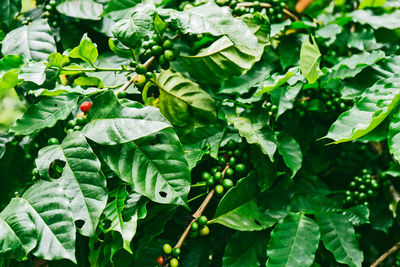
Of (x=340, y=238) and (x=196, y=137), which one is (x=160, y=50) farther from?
(x=340, y=238)

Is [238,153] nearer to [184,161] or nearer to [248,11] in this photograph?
[184,161]

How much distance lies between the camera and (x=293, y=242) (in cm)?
114

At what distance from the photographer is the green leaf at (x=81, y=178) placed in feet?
2.97

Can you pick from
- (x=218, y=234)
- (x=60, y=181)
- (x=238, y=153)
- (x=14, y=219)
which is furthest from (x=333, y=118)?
(x=14, y=219)

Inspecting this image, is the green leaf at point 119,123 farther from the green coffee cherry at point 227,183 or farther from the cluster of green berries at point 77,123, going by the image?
the green coffee cherry at point 227,183

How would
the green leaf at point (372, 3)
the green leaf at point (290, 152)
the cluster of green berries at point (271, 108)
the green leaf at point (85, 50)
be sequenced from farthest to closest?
the green leaf at point (372, 3) < the cluster of green berries at point (271, 108) < the green leaf at point (290, 152) < the green leaf at point (85, 50)

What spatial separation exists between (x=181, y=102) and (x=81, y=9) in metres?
0.64

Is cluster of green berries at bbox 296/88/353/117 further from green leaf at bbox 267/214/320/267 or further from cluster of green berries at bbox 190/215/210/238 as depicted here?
cluster of green berries at bbox 190/215/210/238

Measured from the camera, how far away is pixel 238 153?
127 centimetres

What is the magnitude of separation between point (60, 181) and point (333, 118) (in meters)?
1.19

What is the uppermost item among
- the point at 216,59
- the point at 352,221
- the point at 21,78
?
the point at 21,78

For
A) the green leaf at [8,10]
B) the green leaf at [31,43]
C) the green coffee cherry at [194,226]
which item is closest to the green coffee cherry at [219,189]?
the green coffee cherry at [194,226]

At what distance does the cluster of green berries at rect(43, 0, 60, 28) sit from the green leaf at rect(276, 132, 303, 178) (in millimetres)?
1088

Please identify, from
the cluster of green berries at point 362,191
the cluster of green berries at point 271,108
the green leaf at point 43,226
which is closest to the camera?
the green leaf at point 43,226
